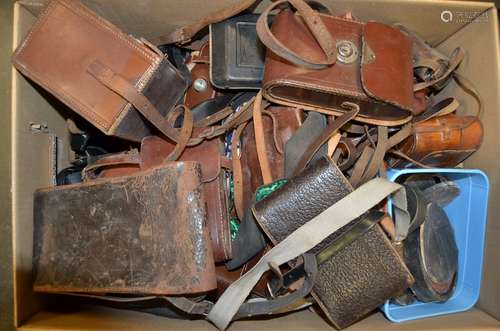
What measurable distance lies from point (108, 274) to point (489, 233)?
1020 millimetres

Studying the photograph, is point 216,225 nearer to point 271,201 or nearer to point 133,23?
point 271,201

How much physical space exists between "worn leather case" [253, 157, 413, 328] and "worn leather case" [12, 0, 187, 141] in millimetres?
431

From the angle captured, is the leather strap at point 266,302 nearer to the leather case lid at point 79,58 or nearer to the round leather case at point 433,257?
the round leather case at point 433,257

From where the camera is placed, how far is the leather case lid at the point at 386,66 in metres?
0.98

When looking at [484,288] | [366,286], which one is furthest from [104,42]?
[484,288]

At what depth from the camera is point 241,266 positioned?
116 centimetres

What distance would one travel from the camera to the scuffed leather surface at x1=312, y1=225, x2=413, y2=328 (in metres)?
0.95

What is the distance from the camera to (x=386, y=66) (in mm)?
996

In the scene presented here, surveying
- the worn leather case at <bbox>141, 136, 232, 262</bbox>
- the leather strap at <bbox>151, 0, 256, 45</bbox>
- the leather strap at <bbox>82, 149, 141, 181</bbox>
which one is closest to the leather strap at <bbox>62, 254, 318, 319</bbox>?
the worn leather case at <bbox>141, 136, 232, 262</bbox>

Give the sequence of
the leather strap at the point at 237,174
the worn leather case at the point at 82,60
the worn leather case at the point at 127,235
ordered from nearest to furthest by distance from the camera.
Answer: the worn leather case at the point at 127,235 < the worn leather case at the point at 82,60 < the leather strap at the point at 237,174

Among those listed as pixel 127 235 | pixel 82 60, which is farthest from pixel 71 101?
pixel 127 235

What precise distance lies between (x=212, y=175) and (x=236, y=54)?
0.34 m

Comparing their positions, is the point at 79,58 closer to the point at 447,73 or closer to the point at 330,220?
the point at 330,220

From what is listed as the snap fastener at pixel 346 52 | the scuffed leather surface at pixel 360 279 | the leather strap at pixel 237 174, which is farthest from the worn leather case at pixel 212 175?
the snap fastener at pixel 346 52
